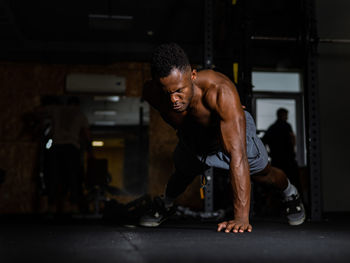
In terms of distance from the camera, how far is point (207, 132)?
1988 mm

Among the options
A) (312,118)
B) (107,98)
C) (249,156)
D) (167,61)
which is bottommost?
(249,156)

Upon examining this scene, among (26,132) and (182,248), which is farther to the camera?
(26,132)

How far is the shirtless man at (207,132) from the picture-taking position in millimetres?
1636

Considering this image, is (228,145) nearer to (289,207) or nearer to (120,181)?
(289,207)

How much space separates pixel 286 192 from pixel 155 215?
0.81 meters

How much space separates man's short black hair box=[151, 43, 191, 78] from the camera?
158 cm

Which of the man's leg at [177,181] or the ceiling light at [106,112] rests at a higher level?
the ceiling light at [106,112]

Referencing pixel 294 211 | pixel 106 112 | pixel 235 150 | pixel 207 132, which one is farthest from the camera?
pixel 106 112

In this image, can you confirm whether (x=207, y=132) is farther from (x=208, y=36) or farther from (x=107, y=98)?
(x=107, y=98)

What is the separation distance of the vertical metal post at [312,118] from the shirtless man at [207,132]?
34 centimetres

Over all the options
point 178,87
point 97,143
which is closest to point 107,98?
point 97,143

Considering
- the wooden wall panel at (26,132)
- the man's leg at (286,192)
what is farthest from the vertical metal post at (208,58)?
the wooden wall panel at (26,132)

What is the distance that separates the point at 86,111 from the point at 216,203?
217 centimetres

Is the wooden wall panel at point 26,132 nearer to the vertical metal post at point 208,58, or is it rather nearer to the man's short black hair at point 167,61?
the vertical metal post at point 208,58
